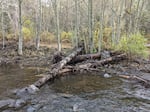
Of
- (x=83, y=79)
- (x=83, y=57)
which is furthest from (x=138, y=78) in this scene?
(x=83, y=57)

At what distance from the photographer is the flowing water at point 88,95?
7.27 metres

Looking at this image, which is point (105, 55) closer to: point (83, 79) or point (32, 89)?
point (83, 79)

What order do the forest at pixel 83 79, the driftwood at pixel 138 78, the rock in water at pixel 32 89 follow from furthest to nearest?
1. the driftwood at pixel 138 78
2. the rock in water at pixel 32 89
3. the forest at pixel 83 79

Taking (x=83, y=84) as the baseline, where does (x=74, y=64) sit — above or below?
above

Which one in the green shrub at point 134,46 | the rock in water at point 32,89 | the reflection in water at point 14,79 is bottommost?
the rock in water at point 32,89

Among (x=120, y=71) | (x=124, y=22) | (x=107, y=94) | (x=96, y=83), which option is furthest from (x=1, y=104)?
(x=124, y=22)

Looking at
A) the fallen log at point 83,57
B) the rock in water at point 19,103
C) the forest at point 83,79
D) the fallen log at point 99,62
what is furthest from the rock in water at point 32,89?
the fallen log at point 83,57

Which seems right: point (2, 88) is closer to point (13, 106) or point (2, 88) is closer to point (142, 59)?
point (13, 106)

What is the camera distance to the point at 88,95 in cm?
855

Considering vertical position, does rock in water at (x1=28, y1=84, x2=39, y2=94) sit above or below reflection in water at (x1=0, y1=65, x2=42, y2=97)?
below

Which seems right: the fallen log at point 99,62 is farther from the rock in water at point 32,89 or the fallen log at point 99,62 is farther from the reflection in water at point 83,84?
the rock in water at point 32,89

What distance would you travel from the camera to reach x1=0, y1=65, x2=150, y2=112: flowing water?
727 centimetres

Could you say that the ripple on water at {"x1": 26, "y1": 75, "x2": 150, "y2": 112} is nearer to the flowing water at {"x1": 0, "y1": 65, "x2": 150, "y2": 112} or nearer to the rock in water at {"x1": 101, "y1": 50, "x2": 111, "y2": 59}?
the flowing water at {"x1": 0, "y1": 65, "x2": 150, "y2": 112}

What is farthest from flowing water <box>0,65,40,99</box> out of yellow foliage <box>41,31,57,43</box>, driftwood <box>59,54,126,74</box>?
yellow foliage <box>41,31,57,43</box>
